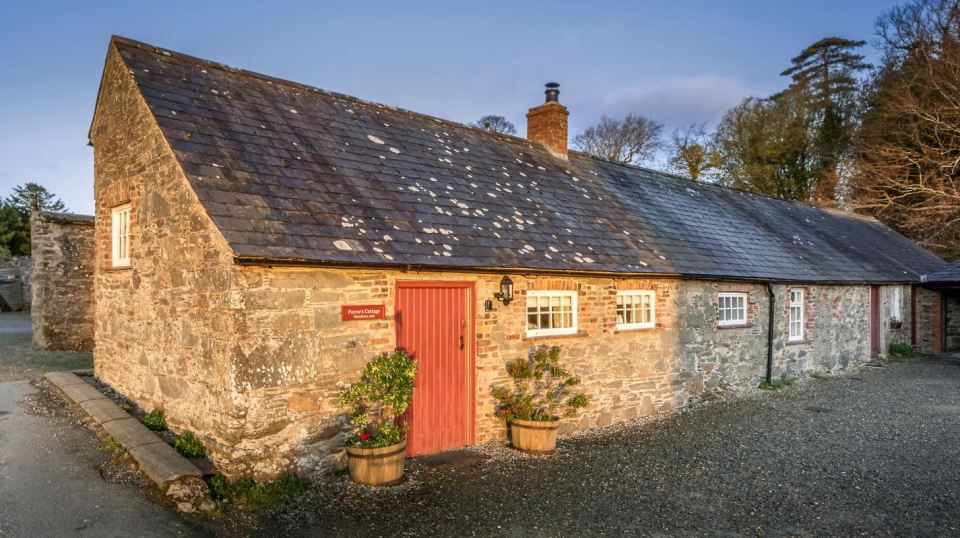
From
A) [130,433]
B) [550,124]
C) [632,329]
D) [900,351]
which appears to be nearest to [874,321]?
[900,351]

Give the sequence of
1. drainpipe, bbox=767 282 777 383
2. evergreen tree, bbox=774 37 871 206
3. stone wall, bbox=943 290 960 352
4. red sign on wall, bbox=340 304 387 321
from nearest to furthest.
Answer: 1. red sign on wall, bbox=340 304 387 321
2. drainpipe, bbox=767 282 777 383
3. stone wall, bbox=943 290 960 352
4. evergreen tree, bbox=774 37 871 206

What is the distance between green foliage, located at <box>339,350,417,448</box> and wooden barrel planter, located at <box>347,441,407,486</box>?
94 millimetres

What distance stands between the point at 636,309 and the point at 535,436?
147 inches

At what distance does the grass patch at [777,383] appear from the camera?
1422 centimetres

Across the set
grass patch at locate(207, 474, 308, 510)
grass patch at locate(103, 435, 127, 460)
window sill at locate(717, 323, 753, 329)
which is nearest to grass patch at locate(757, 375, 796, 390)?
window sill at locate(717, 323, 753, 329)

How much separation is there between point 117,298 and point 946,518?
1162 cm

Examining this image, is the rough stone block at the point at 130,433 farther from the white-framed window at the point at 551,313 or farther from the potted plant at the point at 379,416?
the white-framed window at the point at 551,313

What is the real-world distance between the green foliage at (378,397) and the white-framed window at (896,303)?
19846 mm

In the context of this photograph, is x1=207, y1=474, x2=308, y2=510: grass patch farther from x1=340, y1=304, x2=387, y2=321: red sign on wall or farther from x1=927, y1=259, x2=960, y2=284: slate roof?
x1=927, y1=259, x2=960, y2=284: slate roof

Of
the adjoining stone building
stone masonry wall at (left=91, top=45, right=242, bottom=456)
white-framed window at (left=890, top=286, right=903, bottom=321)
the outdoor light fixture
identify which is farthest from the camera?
the adjoining stone building

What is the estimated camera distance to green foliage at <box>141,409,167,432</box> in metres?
8.51

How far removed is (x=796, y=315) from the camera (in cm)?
1586

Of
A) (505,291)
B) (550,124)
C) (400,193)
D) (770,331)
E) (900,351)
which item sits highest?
(550,124)

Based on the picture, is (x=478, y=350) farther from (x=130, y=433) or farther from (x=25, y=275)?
(x=25, y=275)
